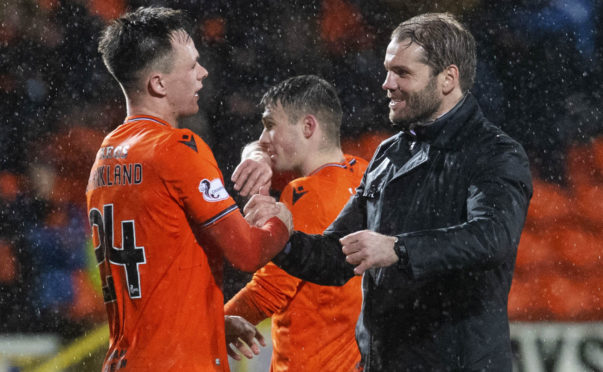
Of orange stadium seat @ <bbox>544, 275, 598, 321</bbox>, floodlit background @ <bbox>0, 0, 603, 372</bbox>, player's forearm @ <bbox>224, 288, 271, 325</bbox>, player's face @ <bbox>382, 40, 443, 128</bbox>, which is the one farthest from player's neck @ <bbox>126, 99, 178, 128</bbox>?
orange stadium seat @ <bbox>544, 275, 598, 321</bbox>

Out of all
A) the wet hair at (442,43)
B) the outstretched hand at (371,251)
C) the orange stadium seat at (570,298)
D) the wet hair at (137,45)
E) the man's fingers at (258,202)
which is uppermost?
the wet hair at (137,45)

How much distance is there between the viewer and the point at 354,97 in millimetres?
6180

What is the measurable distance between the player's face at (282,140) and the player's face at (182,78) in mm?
875

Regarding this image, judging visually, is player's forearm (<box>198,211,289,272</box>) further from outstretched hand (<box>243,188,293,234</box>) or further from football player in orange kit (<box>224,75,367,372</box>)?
football player in orange kit (<box>224,75,367,372</box>)

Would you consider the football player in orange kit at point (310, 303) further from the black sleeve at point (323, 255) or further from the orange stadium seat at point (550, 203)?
the orange stadium seat at point (550, 203)

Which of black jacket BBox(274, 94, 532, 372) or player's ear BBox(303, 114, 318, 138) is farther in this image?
player's ear BBox(303, 114, 318, 138)

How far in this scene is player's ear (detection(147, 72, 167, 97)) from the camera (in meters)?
2.03

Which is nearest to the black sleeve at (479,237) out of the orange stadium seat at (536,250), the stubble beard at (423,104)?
the stubble beard at (423,104)

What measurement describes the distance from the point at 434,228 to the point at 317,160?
1199 mm

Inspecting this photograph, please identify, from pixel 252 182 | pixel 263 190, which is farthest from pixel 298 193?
pixel 252 182

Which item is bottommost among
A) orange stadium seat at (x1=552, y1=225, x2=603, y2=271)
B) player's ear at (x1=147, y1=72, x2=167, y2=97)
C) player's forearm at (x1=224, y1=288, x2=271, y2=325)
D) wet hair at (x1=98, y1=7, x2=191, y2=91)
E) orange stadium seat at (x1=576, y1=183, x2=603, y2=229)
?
orange stadium seat at (x1=552, y1=225, x2=603, y2=271)

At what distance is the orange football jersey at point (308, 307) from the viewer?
8.46ft

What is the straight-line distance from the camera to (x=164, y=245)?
1.85 m

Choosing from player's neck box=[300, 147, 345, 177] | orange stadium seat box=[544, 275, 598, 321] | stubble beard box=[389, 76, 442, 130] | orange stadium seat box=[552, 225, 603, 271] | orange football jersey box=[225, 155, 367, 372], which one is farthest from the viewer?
orange stadium seat box=[552, 225, 603, 271]
